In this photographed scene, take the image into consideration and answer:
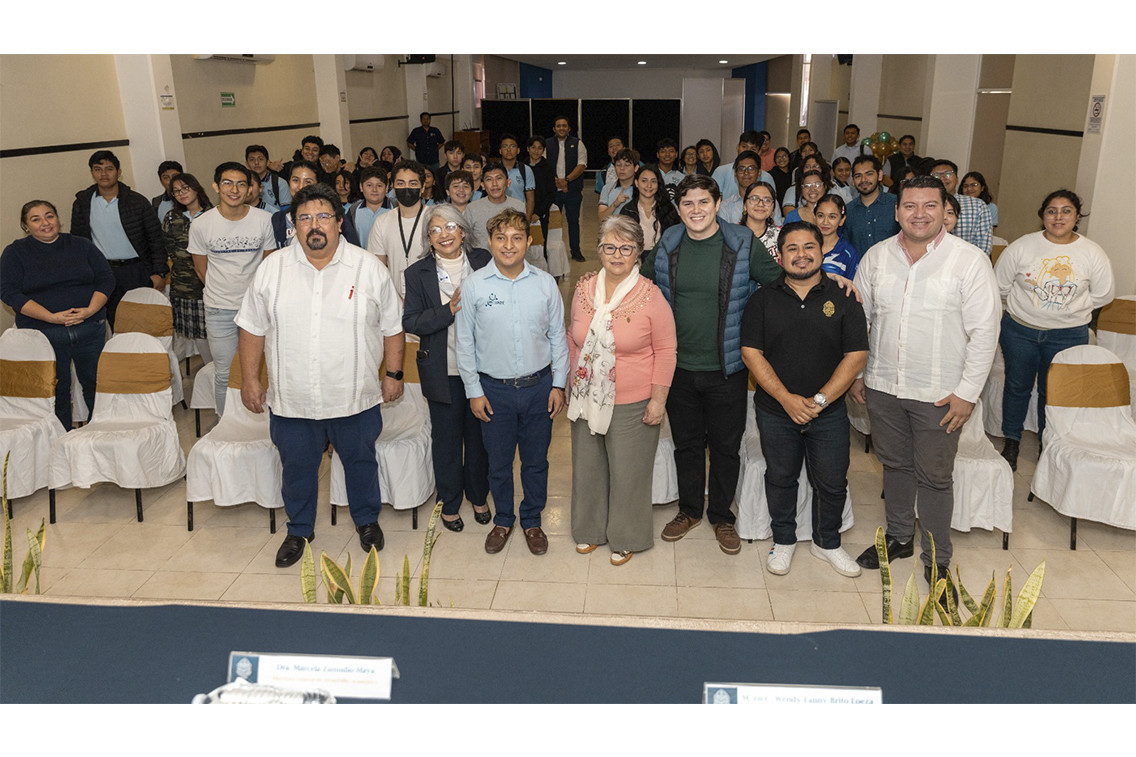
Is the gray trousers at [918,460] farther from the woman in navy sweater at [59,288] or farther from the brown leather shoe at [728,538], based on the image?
the woman in navy sweater at [59,288]

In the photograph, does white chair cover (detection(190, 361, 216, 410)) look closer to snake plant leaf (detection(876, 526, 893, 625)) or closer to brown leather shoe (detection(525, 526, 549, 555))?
brown leather shoe (detection(525, 526, 549, 555))

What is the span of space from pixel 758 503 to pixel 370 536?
74.2 inches

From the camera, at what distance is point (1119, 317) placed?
5207mm

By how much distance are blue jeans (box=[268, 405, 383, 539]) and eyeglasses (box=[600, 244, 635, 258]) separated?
135 cm

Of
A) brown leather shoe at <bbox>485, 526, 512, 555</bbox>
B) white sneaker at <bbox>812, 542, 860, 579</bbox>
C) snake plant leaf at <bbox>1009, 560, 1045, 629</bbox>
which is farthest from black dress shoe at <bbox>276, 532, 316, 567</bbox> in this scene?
snake plant leaf at <bbox>1009, 560, 1045, 629</bbox>

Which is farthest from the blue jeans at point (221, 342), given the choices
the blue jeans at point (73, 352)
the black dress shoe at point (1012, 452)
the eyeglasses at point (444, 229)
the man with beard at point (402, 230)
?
the black dress shoe at point (1012, 452)

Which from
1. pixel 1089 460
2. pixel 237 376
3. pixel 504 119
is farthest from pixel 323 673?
pixel 504 119

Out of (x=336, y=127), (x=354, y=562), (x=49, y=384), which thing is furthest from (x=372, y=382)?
(x=336, y=127)

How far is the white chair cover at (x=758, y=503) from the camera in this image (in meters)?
4.12

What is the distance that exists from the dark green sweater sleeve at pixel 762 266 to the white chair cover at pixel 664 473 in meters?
0.94

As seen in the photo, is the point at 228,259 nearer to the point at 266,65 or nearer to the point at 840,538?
the point at 840,538

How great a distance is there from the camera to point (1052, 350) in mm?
4715

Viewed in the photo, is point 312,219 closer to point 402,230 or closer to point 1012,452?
point 402,230

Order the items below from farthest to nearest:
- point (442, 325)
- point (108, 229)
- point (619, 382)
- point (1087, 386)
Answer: point (108, 229) → point (1087, 386) → point (442, 325) → point (619, 382)
